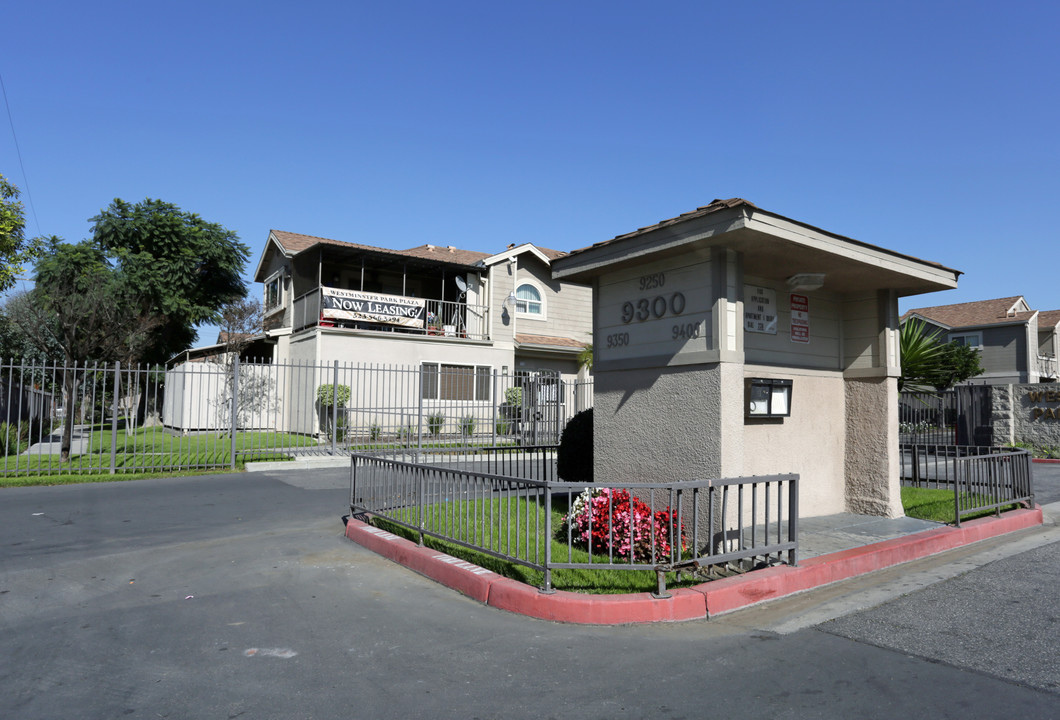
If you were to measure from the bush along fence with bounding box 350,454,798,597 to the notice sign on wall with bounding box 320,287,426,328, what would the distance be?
46.8 ft

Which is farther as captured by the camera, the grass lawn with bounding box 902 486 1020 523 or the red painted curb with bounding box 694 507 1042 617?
the grass lawn with bounding box 902 486 1020 523

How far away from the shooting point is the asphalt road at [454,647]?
3699 mm

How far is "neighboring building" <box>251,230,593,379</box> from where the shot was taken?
72.0ft

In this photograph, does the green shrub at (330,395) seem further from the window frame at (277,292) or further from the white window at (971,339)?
the white window at (971,339)

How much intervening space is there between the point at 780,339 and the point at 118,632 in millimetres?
7145

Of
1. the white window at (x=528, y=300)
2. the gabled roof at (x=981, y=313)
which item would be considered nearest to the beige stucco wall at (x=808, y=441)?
the white window at (x=528, y=300)

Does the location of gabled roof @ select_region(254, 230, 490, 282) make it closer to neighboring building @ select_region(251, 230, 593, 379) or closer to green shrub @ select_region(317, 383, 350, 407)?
neighboring building @ select_region(251, 230, 593, 379)

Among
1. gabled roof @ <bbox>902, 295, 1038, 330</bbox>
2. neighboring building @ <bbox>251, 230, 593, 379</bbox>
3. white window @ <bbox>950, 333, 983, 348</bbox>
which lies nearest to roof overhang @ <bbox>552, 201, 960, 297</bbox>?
neighboring building @ <bbox>251, 230, 593, 379</bbox>

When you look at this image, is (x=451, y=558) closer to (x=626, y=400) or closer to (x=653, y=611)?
(x=653, y=611)

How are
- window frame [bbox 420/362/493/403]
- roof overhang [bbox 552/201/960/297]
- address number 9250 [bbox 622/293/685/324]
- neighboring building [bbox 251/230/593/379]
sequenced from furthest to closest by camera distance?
1. window frame [bbox 420/362/493/403]
2. neighboring building [bbox 251/230/593/379]
3. address number 9250 [bbox 622/293/685/324]
4. roof overhang [bbox 552/201/960/297]

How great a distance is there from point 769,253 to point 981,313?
4393 centimetres

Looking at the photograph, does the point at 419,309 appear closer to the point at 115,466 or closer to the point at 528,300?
the point at 528,300

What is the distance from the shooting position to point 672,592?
17.5ft

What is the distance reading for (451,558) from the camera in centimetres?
648
